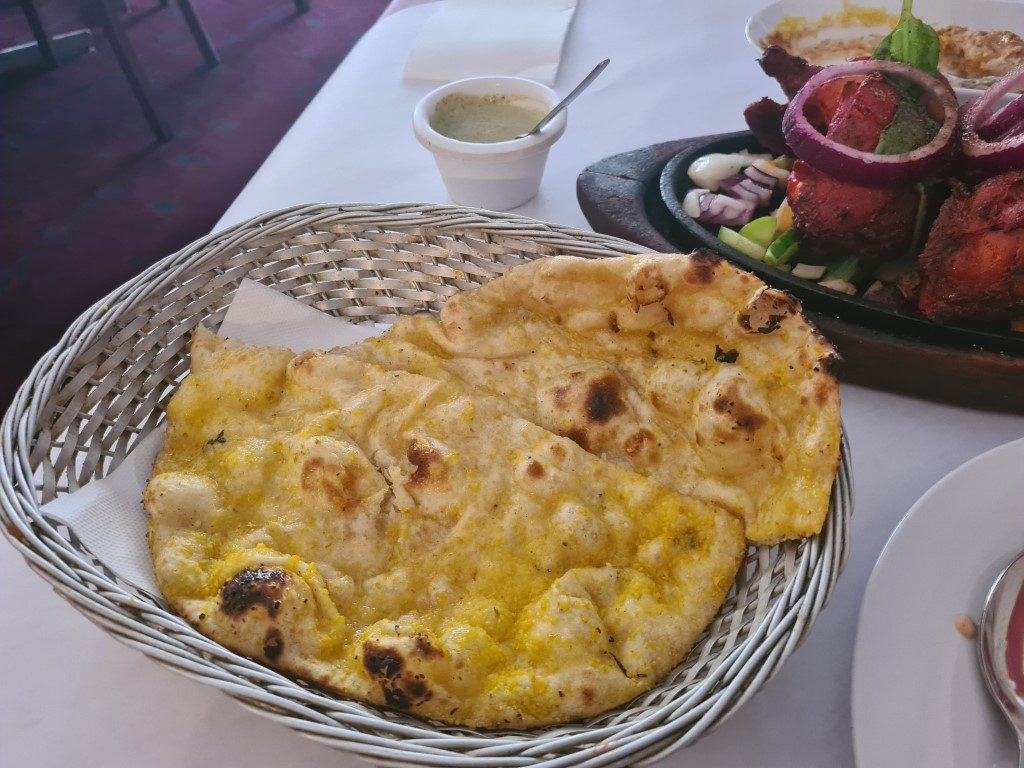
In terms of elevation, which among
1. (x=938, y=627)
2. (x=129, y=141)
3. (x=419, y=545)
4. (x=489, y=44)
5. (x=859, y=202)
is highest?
(x=489, y=44)

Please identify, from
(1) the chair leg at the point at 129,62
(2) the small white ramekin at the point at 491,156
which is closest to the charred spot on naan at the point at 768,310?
(2) the small white ramekin at the point at 491,156

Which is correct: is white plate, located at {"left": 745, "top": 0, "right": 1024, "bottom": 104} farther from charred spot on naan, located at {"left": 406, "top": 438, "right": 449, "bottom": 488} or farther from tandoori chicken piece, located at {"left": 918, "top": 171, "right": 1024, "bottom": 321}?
charred spot on naan, located at {"left": 406, "top": 438, "right": 449, "bottom": 488}

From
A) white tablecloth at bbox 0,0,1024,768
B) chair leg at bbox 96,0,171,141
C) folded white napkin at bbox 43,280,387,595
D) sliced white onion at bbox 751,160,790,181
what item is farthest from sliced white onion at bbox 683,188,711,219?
chair leg at bbox 96,0,171,141

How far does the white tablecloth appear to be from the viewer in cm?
95

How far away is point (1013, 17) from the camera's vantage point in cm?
201

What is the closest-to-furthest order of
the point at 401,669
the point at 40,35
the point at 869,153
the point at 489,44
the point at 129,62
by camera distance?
the point at 401,669
the point at 869,153
the point at 489,44
the point at 129,62
the point at 40,35

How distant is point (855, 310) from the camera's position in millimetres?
1319

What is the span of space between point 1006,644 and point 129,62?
14.4 feet

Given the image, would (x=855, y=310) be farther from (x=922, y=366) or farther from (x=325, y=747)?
(x=325, y=747)

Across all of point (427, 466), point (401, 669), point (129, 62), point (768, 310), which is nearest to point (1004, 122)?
point (768, 310)

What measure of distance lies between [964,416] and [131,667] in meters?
1.35

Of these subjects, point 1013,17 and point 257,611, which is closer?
point 257,611

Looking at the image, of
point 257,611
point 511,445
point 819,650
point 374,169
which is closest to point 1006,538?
point 819,650

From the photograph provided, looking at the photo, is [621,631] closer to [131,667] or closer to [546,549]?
[546,549]
